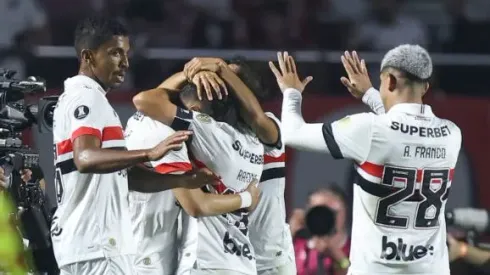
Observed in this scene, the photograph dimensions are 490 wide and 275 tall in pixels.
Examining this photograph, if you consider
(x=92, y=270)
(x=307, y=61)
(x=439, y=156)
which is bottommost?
(x=92, y=270)

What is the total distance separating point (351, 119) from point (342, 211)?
3.65 meters

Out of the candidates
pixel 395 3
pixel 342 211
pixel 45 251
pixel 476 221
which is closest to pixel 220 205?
pixel 45 251

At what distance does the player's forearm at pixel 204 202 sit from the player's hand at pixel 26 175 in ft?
3.03

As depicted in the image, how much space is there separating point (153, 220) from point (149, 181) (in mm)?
538

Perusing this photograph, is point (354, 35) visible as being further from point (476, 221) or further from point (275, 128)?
point (275, 128)

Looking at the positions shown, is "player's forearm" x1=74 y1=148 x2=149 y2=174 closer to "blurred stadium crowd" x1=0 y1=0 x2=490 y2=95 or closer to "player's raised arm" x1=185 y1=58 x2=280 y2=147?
"player's raised arm" x1=185 y1=58 x2=280 y2=147

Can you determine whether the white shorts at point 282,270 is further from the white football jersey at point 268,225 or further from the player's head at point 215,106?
the player's head at point 215,106

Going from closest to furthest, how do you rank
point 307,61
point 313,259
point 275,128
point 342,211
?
point 275,128, point 313,259, point 342,211, point 307,61

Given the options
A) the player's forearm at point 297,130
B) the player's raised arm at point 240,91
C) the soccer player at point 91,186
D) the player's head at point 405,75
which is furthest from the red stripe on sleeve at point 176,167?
the player's head at point 405,75

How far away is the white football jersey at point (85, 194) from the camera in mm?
7023

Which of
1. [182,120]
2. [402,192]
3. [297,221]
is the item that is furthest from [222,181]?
[297,221]

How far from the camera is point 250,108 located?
7609mm

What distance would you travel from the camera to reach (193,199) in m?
7.32

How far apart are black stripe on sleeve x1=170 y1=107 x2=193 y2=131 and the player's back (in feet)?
2.76
